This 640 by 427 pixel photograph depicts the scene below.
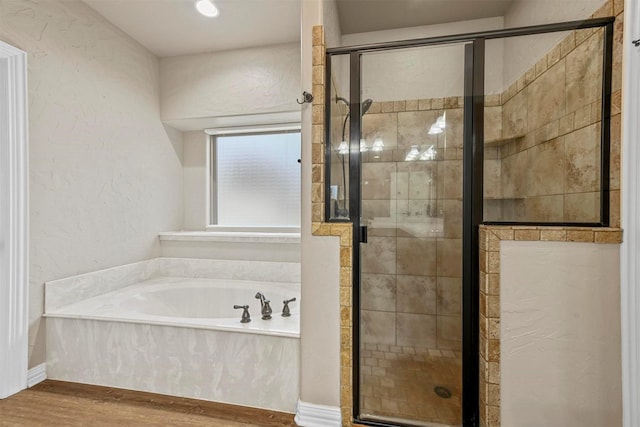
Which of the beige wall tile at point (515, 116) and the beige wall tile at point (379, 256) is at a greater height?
the beige wall tile at point (515, 116)

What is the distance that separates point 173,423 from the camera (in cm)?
143

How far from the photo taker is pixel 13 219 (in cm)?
163

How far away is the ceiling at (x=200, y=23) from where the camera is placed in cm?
202

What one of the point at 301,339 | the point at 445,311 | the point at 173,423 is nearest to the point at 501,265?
the point at 445,311

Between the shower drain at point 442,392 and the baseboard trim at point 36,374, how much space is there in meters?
2.37

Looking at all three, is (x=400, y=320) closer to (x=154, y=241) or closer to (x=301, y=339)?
(x=301, y=339)

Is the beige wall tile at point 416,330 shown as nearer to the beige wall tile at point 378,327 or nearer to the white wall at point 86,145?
the beige wall tile at point 378,327

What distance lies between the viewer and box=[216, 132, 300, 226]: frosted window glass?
2.80 metres

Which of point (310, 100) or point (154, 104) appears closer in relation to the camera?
point (310, 100)

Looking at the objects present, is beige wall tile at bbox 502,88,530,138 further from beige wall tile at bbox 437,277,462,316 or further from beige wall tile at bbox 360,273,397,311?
beige wall tile at bbox 360,273,397,311

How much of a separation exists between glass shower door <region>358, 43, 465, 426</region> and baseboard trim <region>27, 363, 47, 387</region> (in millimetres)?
1983

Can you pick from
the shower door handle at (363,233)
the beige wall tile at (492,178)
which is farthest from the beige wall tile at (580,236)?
the shower door handle at (363,233)

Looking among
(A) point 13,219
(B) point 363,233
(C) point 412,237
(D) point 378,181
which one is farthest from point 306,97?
(A) point 13,219

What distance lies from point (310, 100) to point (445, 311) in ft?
4.26
